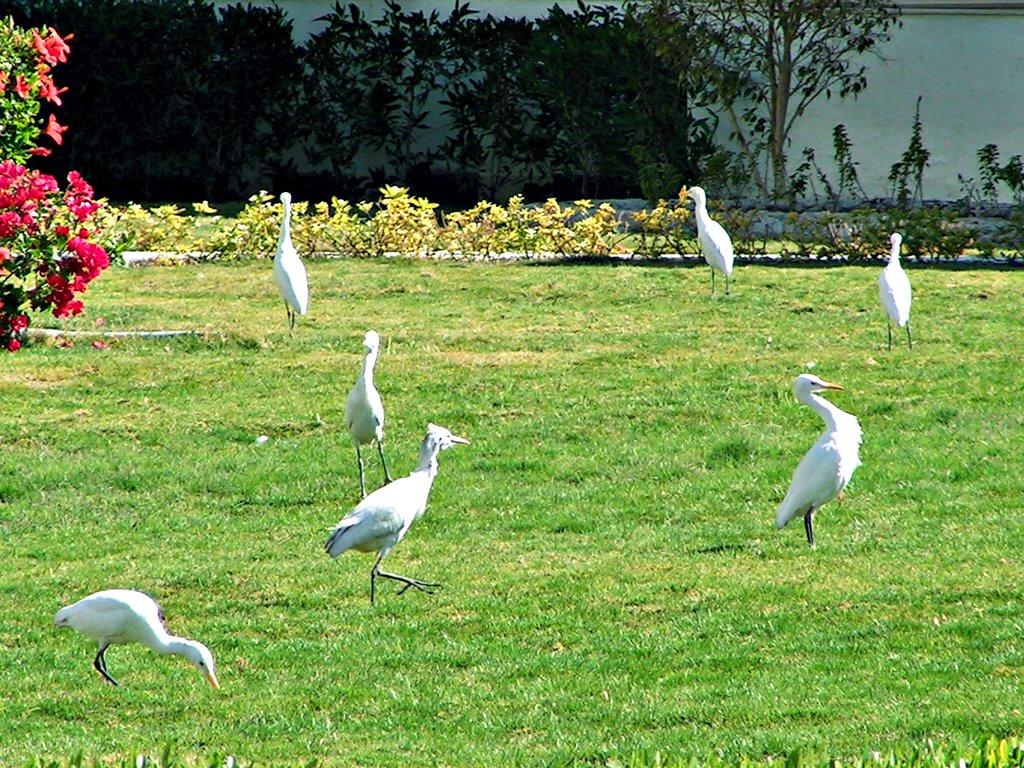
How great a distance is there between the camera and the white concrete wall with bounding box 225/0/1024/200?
2070 centimetres

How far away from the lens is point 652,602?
751 cm

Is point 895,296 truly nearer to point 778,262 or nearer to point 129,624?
point 778,262

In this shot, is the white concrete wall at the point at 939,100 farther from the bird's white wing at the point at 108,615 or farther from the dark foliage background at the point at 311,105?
the bird's white wing at the point at 108,615

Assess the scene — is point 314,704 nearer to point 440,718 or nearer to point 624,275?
point 440,718

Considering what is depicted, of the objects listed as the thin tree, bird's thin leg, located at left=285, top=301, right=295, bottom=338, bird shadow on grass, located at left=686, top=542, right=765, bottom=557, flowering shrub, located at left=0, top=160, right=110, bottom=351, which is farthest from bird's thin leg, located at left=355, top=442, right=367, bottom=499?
the thin tree

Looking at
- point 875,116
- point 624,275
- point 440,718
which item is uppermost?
point 875,116

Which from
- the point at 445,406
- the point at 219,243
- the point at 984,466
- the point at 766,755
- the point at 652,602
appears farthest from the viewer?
the point at 219,243

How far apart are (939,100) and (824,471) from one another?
14225 millimetres

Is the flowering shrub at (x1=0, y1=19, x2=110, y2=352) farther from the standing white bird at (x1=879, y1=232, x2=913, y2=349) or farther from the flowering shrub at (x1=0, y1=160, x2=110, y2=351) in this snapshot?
the standing white bird at (x1=879, y1=232, x2=913, y2=349)

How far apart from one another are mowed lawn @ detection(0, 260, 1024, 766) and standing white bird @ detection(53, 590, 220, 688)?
287 mm

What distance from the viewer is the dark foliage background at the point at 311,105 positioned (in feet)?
74.1

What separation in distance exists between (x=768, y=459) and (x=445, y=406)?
2401mm

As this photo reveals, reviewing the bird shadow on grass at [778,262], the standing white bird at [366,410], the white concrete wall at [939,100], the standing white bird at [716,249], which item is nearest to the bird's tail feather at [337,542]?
the standing white bird at [366,410]

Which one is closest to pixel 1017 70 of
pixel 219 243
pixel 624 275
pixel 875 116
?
pixel 875 116
